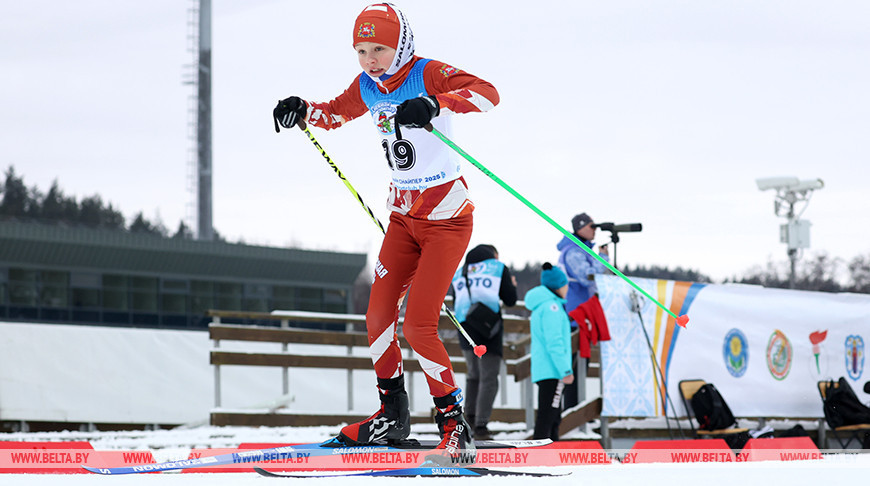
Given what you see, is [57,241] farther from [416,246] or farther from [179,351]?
[416,246]

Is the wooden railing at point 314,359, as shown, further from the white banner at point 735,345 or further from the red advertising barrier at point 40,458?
the red advertising barrier at point 40,458

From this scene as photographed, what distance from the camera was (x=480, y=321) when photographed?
729cm

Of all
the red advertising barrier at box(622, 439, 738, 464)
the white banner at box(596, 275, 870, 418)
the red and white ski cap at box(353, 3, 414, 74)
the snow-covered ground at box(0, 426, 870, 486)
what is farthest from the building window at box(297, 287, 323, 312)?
the snow-covered ground at box(0, 426, 870, 486)

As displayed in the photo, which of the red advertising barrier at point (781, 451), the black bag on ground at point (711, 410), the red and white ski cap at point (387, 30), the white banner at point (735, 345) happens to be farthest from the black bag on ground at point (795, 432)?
the red and white ski cap at point (387, 30)

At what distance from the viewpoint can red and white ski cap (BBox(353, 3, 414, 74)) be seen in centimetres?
426

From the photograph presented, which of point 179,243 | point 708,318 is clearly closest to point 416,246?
point 708,318

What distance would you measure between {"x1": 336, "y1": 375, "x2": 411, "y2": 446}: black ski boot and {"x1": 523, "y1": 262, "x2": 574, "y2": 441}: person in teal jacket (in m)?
2.52

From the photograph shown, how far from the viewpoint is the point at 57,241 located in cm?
3378

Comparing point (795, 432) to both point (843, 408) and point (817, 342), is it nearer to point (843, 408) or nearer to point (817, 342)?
point (843, 408)

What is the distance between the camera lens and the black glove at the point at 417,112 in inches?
153

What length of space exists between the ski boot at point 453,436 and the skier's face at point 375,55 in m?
1.52

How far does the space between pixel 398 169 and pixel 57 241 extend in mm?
32214

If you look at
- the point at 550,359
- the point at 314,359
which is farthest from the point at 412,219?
the point at 314,359

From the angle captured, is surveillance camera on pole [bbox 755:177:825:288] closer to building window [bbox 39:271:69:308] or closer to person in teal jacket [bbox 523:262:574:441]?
person in teal jacket [bbox 523:262:574:441]
